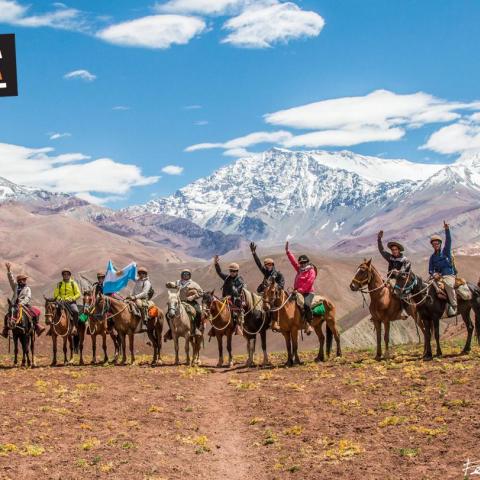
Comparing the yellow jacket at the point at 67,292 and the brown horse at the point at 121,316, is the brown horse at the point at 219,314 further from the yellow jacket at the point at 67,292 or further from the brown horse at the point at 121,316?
the yellow jacket at the point at 67,292

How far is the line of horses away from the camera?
28.4 meters

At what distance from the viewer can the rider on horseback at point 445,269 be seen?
2812 centimetres

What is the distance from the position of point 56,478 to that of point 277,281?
1529 cm

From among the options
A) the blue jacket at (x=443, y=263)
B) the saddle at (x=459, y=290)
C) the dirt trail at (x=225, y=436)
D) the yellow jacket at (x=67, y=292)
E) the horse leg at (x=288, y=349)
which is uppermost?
the blue jacket at (x=443, y=263)

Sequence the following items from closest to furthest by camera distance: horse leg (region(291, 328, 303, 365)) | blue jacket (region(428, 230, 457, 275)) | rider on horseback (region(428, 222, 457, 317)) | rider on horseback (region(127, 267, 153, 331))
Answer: rider on horseback (region(428, 222, 457, 317)) < blue jacket (region(428, 230, 457, 275)) < horse leg (region(291, 328, 303, 365)) < rider on horseback (region(127, 267, 153, 331))

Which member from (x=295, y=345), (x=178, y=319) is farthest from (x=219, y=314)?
(x=295, y=345)

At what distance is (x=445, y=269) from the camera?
28.7 m

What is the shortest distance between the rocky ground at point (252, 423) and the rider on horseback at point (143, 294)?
5.02 meters

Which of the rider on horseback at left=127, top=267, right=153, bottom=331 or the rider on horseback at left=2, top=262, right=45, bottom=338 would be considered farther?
the rider on horseback at left=127, top=267, right=153, bottom=331

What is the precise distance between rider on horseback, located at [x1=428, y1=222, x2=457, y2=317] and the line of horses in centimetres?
43

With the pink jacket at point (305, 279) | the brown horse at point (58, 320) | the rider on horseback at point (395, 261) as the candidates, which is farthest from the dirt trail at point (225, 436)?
the brown horse at point (58, 320)

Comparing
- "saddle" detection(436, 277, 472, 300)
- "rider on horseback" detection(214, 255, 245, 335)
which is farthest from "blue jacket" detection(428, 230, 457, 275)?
"rider on horseback" detection(214, 255, 245, 335)

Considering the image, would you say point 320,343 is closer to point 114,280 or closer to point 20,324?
point 114,280

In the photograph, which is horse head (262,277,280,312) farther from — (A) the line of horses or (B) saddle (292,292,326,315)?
(B) saddle (292,292,326,315)
